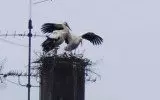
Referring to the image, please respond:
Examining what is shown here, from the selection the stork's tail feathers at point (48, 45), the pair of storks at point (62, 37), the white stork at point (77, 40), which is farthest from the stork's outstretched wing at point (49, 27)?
the stork's tail feathers at point (48, 45)

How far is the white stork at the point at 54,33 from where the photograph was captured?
29.0 m

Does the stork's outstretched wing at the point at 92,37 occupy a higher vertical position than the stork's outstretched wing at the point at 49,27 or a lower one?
lower

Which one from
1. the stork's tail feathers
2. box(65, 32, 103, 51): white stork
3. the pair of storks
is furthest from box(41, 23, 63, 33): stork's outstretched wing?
the stork's tail feathers

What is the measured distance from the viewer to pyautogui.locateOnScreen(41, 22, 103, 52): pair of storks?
95.4 feet

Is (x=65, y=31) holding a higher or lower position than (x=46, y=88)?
higher

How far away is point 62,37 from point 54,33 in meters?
0.36

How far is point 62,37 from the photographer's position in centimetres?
2919

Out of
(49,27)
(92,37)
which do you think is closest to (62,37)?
(49,27)

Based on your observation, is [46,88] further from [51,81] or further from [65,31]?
[65,31]

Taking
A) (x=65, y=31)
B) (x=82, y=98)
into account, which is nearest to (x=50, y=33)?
(x=65, y=31)

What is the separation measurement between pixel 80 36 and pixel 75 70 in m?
1.20

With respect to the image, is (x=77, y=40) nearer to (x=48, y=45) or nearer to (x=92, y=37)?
(x=48, y=45)

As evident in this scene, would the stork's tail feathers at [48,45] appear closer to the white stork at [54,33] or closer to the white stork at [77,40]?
the white stork at [54,33]

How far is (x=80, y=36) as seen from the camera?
Result: 98.7 feet
